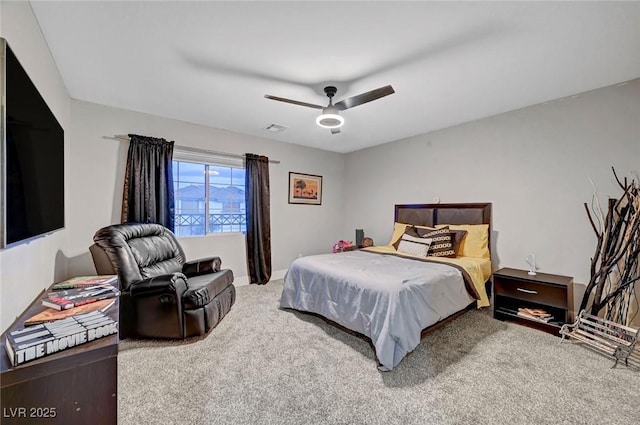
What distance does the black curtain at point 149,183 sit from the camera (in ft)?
11.1

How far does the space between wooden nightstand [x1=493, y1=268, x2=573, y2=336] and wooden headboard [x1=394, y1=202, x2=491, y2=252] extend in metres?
0.81

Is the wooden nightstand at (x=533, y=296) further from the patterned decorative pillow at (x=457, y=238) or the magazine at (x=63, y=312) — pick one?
the magazine at (x=63, y=312)

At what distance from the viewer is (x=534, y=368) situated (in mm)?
2115

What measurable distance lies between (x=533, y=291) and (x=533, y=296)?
0.17ft

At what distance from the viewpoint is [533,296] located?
2.86 m

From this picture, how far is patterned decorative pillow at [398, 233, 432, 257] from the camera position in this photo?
11.6 feet

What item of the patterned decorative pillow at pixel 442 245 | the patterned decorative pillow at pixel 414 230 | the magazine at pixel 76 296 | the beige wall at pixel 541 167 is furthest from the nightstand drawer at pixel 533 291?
the magazine at pixel 76 296

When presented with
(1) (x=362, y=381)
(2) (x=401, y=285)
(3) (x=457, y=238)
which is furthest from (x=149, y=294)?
(3) (x=457, y=238)

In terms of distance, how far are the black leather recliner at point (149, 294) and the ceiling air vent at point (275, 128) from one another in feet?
7.30

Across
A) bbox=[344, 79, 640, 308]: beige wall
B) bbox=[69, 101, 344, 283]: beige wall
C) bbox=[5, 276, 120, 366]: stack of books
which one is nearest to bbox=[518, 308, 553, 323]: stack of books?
bbox=[344, 79, 640, 308]: beige wall

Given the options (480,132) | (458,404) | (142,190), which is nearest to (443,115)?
(480,132)

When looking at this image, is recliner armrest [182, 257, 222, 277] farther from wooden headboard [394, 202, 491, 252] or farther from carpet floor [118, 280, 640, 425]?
wooden headboard [394, 202, 491, 252]

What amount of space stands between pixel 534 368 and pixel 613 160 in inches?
88.6

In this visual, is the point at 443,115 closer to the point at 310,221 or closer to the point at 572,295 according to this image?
the point at 572,295
